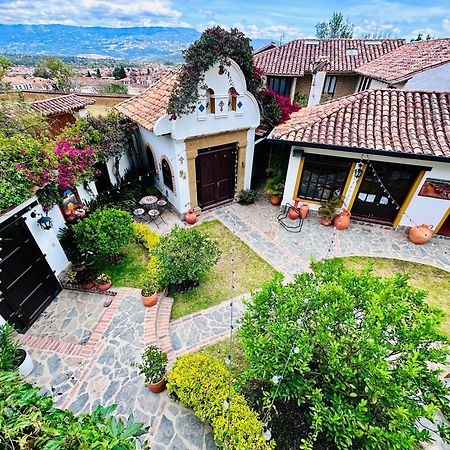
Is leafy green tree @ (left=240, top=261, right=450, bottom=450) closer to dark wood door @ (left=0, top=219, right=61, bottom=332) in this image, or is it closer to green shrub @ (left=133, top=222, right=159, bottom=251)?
green shrub @ (left=133, top=222, right=159, bottom=251)

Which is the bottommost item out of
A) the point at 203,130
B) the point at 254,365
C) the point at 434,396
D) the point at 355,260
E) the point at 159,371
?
the point at 355,260

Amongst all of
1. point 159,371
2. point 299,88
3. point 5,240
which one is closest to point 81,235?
point 5,240

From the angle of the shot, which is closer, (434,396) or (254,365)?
(434,396)

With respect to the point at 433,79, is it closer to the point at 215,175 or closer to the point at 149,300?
the point at 215,175

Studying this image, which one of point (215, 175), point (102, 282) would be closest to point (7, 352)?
point (102, 282)

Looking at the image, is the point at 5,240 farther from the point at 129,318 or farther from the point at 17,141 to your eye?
the point at 129,318

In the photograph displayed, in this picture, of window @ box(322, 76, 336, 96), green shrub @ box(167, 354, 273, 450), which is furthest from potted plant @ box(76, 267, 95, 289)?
window @ box(322, 76, 336, 96)
